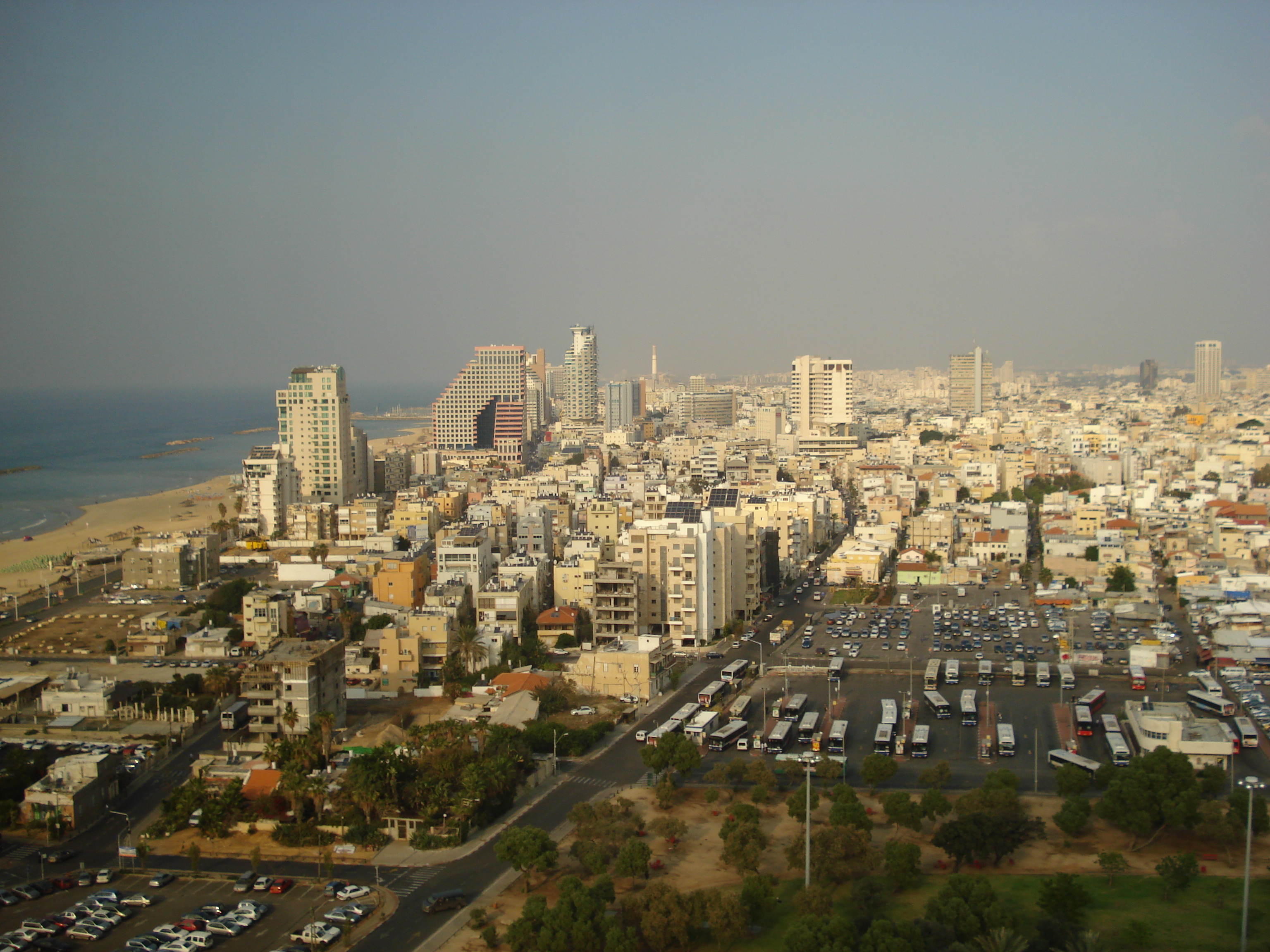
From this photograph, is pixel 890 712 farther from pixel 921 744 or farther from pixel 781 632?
pixel 781 632

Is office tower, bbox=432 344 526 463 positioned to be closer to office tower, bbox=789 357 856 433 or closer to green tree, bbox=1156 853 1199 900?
office tower, bbox=789 357 856 433

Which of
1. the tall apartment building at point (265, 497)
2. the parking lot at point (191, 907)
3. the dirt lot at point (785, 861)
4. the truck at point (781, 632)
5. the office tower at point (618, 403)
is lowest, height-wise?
A: the parking lot at point (191, 907)

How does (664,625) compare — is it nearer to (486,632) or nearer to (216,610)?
(486,632)

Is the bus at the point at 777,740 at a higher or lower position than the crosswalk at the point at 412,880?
higher

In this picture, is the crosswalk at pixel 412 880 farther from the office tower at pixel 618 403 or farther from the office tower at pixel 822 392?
the office tower at pixel 618 403

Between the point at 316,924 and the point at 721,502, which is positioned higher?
the point at 721,502

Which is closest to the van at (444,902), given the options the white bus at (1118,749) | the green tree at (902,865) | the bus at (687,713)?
the green tree at (902,865)

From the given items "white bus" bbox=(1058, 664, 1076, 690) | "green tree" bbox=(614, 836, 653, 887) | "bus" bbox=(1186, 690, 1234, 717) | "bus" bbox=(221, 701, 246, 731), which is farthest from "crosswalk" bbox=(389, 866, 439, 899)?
"bus" bbox=(1186, 690, 1234, 717)

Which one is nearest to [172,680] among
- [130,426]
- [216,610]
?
[216,610]
